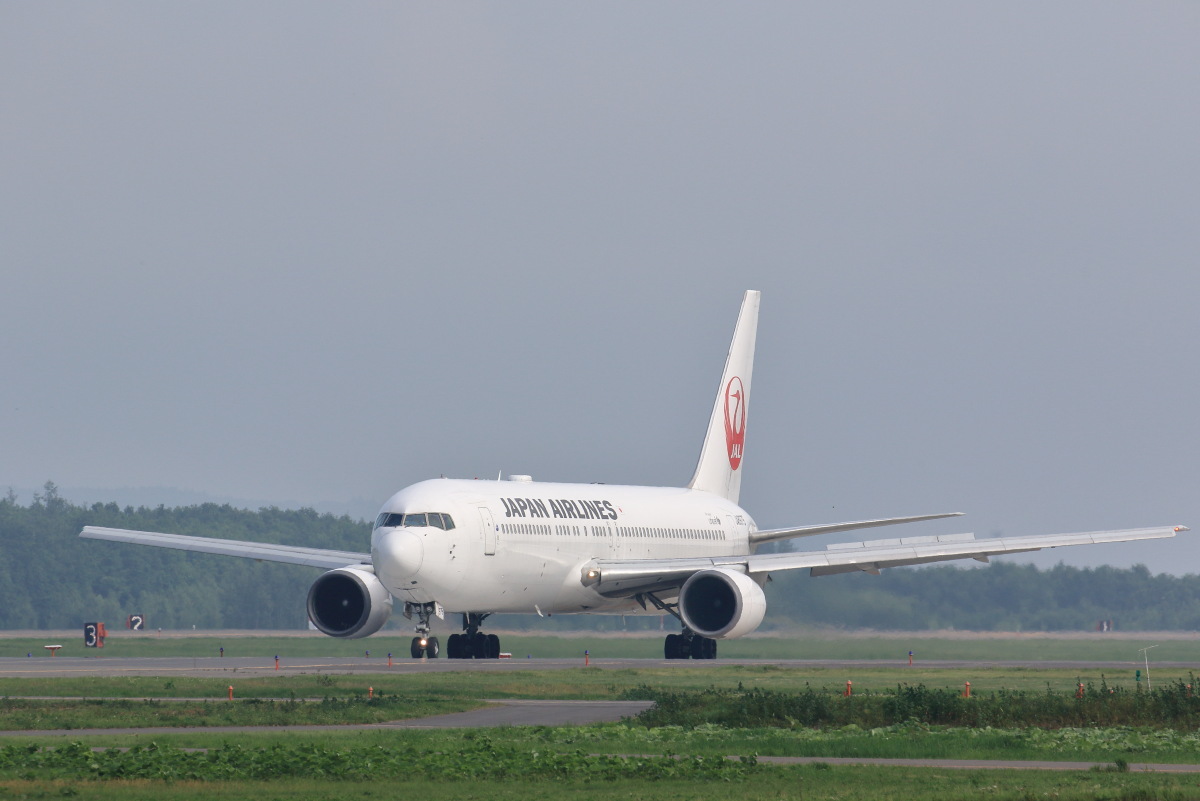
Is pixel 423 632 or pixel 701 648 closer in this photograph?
pixel 423 632

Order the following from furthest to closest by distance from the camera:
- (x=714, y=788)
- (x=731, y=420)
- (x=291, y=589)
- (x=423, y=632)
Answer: (x=291, y=589) < (x=731, y=420) < (x=423, y=632) < (x=714, y=788)

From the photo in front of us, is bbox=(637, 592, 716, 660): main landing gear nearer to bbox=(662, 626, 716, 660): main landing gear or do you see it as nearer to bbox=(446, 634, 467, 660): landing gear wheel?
bbox=(662, 626, 716, 660): main landing gear

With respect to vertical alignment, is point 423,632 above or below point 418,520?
below

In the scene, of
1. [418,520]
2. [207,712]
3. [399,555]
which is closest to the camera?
[207,712]

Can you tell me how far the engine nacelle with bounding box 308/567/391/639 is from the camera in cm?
4559

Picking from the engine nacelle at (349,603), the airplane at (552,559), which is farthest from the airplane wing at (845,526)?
the engine nacelle at (349,603)

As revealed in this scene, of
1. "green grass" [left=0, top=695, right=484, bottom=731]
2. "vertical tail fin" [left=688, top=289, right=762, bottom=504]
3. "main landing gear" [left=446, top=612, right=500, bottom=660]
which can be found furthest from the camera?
"vertical tail fin" [left=688, top=289, right=762, bottom=504]

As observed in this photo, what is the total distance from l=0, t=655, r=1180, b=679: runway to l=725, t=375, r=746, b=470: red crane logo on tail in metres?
13.3

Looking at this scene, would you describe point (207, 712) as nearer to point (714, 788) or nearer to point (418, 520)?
point (714, 788)

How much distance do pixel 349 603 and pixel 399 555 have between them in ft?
17.7

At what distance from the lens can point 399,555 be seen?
41531mm

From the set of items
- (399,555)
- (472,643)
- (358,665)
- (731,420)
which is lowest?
(358,665)

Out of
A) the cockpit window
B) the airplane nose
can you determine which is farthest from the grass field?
the cockpit window

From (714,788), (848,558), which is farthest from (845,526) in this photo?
(714,788)
